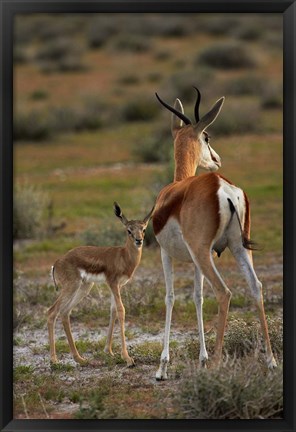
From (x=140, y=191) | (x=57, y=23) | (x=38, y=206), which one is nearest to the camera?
(x=38, y=206)

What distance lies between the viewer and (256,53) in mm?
36344

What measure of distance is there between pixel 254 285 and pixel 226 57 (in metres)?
29.8

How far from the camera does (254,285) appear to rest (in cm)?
630

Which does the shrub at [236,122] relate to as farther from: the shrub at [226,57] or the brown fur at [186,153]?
the brown fur at [186,153]

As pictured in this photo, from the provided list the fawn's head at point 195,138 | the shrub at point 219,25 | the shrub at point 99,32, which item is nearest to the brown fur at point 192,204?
the fawn's head at point 195,138

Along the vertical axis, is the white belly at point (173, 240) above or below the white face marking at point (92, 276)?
above

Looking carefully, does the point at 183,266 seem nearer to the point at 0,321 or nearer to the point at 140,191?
the point at 140,191

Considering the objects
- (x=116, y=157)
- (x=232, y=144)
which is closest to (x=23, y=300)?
(x=116, y=157)

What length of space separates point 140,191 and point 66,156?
540cm

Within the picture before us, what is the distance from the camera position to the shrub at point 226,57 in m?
34.7

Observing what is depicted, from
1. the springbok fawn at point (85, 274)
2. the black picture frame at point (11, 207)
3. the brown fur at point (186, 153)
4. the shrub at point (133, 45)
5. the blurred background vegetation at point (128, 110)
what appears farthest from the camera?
the shrub at point (133, 45)

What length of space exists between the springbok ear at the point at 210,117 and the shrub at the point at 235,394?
7.30 ft

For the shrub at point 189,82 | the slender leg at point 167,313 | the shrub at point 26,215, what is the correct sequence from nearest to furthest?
1. the slender leg at point 167,313
2. the shrub at point 26,215
3. the shrub at point 189,82

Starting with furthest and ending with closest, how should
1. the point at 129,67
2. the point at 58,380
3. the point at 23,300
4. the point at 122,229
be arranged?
the point at 129,67
the point at 122,229
the point at 23,300
the point at 58,380
